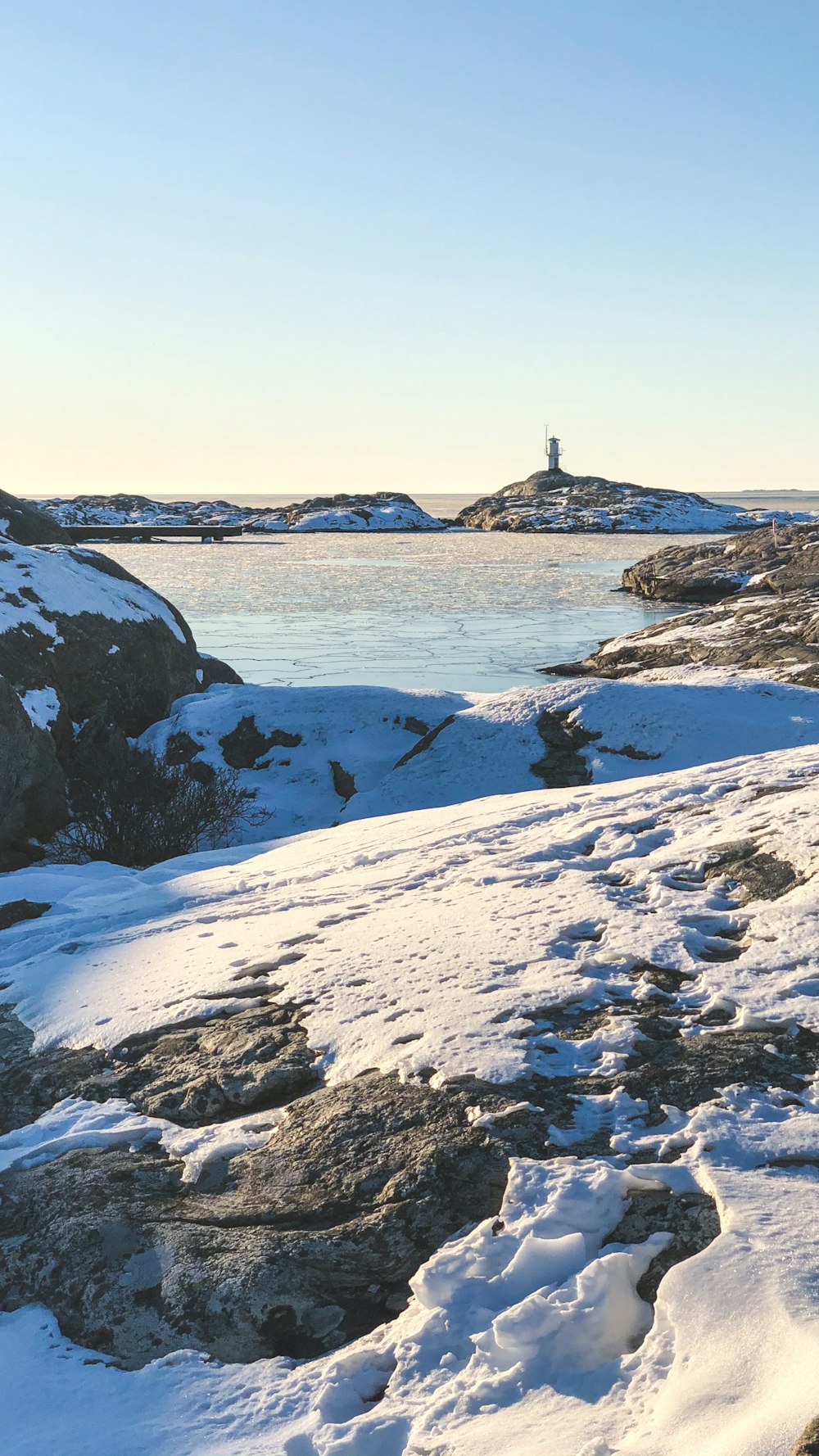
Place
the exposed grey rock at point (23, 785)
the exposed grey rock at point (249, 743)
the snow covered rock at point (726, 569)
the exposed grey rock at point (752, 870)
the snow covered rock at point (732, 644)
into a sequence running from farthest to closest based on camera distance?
1. the snow covered rock at point (726, 569)
2. the snow covered rock at point (732, 644)
3. the exposed grey rock at point (249, 743)
4. the exposed grey rock at point (23, 785)
5. the exposed grey rock at point (752, 870)

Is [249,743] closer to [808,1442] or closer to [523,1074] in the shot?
[523,1074]

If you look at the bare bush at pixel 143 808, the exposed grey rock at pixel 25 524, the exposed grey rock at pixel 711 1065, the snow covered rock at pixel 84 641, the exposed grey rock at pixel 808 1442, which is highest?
the exposed grey rock at pixel 25 524

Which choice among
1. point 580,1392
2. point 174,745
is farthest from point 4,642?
point 580,1392

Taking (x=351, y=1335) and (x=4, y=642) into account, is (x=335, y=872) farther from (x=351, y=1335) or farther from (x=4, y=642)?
(x=4, y=642)

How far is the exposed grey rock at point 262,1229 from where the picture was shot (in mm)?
2842

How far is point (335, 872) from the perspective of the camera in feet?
20.4

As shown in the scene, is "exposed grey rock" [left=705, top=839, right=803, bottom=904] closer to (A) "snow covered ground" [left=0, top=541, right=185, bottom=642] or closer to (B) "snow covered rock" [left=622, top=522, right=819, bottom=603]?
(A) "snow covered ground" [left=0, top=541, right=185, bottom=642]

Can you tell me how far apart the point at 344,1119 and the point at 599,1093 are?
0.81 metres

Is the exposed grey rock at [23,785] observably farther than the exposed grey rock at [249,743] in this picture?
No

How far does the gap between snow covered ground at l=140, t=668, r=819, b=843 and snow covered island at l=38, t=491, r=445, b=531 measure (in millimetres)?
80877

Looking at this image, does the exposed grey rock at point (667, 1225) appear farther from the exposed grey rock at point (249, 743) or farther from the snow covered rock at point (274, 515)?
the snow covered rock at point (274, 515)

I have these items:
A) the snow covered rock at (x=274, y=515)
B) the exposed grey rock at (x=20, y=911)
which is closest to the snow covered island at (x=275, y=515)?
the snow covered rock at (x=274, y=515)

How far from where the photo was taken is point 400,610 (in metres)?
31.0

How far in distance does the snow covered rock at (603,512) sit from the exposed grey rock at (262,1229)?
301 feet
